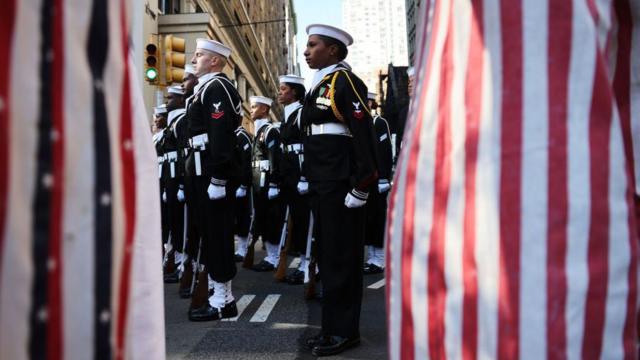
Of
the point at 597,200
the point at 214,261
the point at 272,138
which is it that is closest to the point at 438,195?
the point at 597,200

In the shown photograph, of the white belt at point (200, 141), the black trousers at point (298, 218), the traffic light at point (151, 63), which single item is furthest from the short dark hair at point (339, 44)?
the traffic light at point (151, 63)

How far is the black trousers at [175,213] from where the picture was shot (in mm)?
5973

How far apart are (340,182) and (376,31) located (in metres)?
103

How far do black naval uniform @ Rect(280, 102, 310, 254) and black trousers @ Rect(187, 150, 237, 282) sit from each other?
1.88 meters

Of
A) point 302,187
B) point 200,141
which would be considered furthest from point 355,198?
point 302,187

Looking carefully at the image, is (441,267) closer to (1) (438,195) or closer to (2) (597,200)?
(1) (438,195)

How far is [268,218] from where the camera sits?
7.23 meters

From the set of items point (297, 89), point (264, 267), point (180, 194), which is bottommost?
point (264, 267)

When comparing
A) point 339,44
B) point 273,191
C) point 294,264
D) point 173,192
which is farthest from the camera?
point 273,191

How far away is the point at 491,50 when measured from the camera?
1029 mm

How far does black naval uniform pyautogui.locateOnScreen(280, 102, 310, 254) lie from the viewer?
6.00 m

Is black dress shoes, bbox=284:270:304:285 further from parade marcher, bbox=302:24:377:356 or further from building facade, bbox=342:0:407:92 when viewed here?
building facade, bbox=342:0:407:92

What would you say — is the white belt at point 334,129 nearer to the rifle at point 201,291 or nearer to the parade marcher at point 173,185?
the rifle at point 201,291

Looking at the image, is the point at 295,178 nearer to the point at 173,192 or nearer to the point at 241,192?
the point at 241,192
